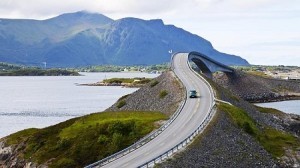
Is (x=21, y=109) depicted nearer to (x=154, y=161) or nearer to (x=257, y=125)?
(x=257, y=125)

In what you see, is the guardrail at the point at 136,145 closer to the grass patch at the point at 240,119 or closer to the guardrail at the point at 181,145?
the guardrail at the point at 181,145

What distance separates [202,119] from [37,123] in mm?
74285

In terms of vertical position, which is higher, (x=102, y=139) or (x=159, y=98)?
(x=159, y=98)

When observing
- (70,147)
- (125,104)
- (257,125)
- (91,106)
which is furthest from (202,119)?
(91,106)

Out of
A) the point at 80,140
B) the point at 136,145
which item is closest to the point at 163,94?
the point at 80,140

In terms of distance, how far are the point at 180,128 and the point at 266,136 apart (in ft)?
61.7

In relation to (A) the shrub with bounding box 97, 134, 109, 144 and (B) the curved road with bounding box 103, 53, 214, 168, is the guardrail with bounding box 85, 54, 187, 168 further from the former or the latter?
(A) the shrub with bounding box 97, 134, 109, 144

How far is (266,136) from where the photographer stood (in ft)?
281

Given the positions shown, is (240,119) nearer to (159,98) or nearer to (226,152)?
(226,152)

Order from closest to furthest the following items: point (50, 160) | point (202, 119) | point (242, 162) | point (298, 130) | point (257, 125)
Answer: point (242, 162)
point (50, 160)
point (202, 119)
point (257, 125)
point (298, 130)

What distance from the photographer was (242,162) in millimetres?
64500

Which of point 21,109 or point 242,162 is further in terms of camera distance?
point 21,109

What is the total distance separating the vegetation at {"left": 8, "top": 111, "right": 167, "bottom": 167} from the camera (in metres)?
69.1

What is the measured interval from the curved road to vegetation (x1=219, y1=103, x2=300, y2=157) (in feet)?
15.7
